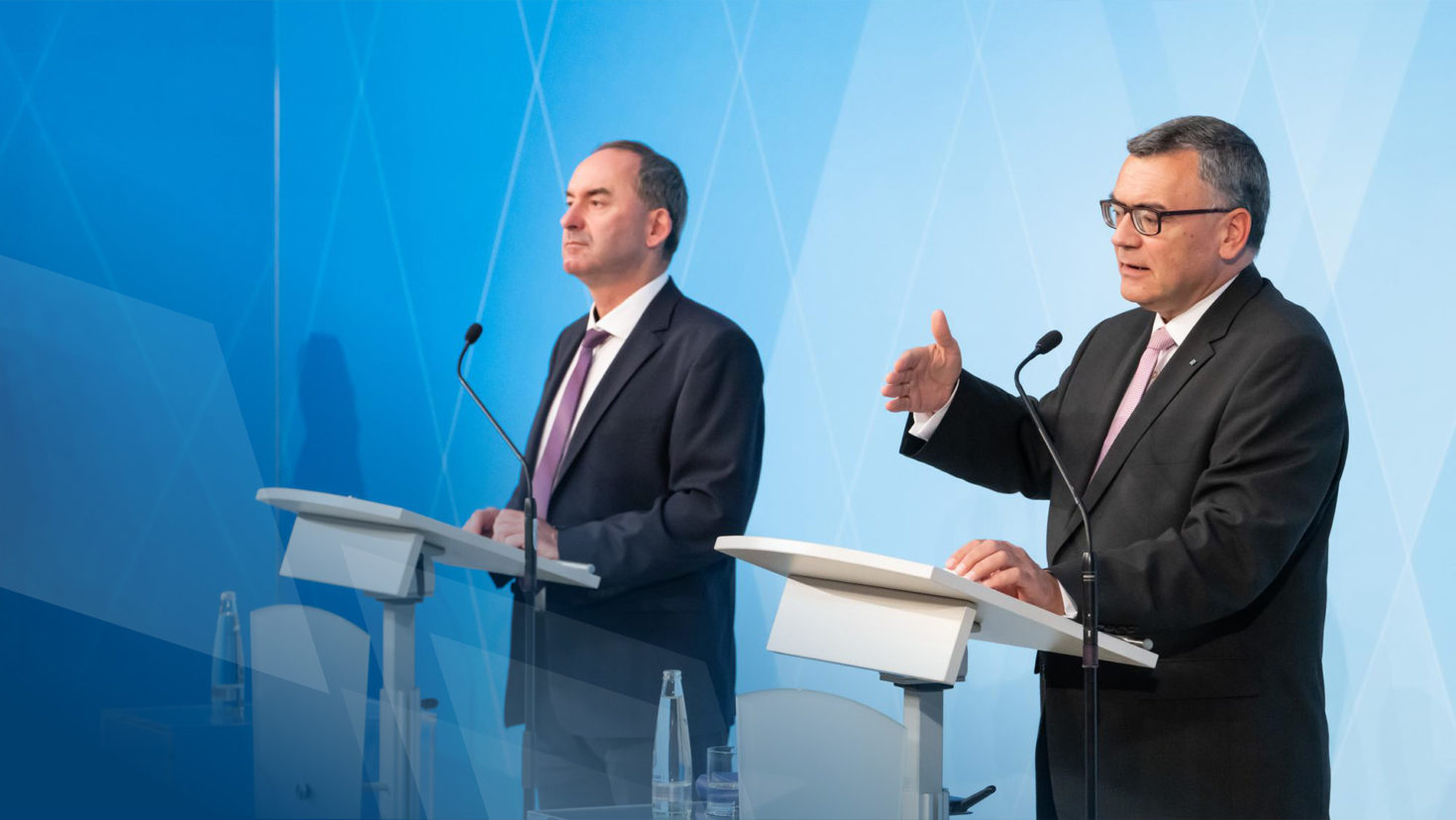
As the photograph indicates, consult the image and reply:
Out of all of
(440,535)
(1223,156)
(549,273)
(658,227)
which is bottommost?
(440,535)

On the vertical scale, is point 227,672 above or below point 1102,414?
below

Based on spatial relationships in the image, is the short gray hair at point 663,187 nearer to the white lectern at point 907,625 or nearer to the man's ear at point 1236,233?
the man's ear at point 1236,233

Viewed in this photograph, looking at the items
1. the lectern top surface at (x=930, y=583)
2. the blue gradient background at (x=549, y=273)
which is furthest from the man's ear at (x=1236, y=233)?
the blue gradient background at (x=549, y=273)

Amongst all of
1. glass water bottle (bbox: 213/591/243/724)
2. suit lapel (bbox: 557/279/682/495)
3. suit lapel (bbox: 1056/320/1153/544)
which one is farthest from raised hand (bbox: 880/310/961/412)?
glass water bottle (bbox: 213/591/243/724)

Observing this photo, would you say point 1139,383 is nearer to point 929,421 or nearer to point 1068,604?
point 929,421

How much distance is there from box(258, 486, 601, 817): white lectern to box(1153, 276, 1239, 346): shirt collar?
3.47ft

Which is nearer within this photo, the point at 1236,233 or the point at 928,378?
the point at 1236,233

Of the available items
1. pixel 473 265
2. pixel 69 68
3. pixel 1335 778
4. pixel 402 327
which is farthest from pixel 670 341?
pixel 69 68

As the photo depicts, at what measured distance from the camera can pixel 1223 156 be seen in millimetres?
2359

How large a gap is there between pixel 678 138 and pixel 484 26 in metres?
1.01

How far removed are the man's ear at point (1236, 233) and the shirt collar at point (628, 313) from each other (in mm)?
1256

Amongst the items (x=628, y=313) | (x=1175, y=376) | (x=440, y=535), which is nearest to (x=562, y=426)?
(x=628, y=313)

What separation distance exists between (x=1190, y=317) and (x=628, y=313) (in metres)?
1.24

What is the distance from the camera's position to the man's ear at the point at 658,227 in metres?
3.27
